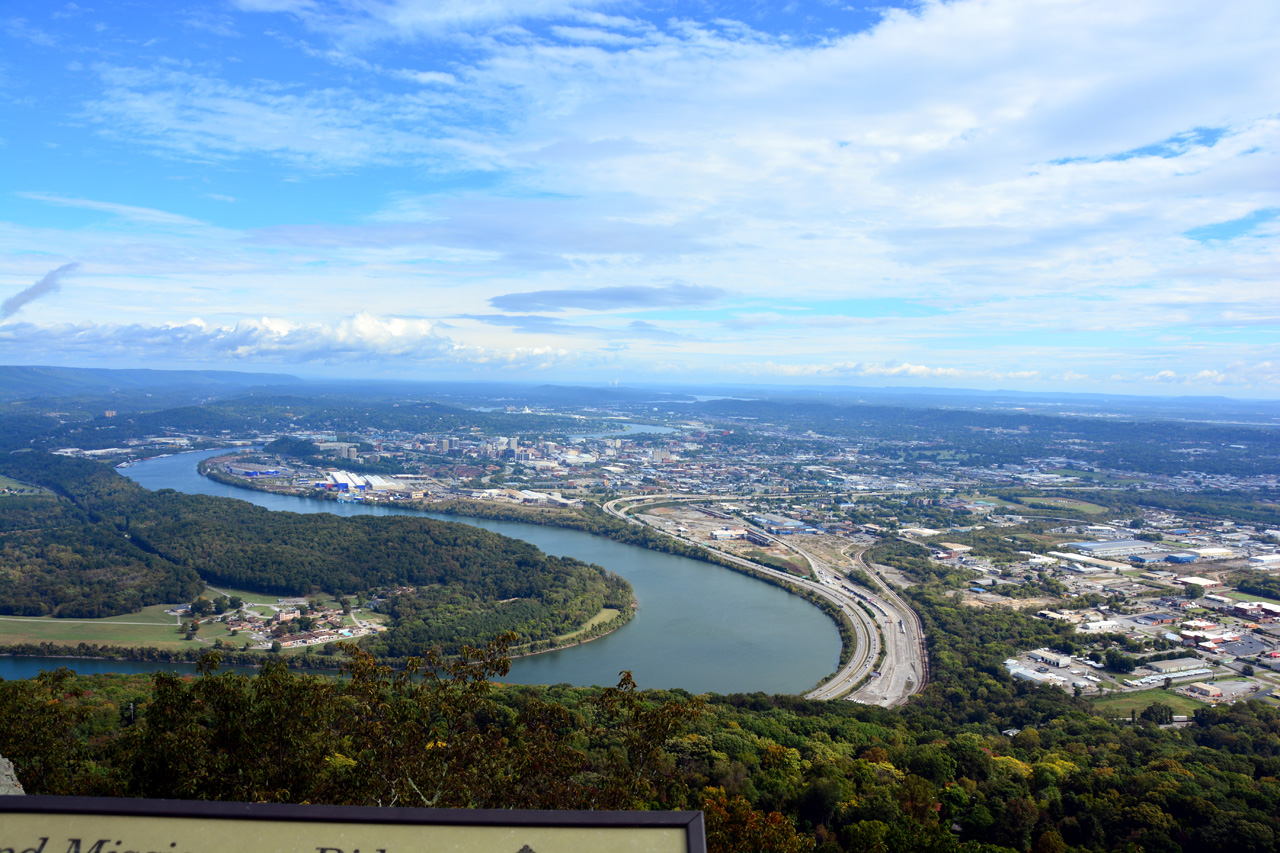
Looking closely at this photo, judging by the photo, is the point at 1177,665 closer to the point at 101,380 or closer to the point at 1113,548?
the point at 1113,548

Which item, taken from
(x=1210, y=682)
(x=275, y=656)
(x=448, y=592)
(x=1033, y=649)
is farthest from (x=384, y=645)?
(x=1210, y=682)

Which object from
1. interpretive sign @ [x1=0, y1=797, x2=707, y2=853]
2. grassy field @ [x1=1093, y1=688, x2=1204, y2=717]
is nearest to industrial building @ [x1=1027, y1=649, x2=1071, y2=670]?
grassy field @ [x1=1093, y1=688, x2=1204, y2=717]

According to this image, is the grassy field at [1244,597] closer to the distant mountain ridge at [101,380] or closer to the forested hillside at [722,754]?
the forested hillside at [722,754]

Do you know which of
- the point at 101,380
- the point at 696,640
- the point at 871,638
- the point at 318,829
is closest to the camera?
the point at 318,829

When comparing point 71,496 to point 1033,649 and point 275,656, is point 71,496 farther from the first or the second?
point 1033,649

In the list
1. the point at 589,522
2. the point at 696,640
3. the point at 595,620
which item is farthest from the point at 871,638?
the point at 589,522

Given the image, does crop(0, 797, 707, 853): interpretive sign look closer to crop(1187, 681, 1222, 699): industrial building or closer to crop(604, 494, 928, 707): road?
crop(604, 494, 928, 707): road
